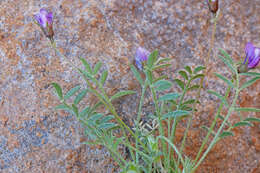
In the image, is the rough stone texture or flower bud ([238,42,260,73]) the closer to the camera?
flower bud ([238,42,260,73])

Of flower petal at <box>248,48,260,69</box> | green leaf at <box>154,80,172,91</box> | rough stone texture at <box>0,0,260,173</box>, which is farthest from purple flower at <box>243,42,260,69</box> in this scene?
rough stone texture at <box>0,0,260,173</box>

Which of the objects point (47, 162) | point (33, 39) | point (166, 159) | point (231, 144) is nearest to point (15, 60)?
point (33, 39)

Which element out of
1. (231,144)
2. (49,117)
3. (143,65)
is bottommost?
(231,144)

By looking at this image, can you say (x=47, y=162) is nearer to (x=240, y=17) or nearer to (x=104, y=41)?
(x=104, y=41)

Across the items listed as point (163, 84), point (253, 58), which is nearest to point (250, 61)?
point (253, 58)

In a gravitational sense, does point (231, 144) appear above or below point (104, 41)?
below

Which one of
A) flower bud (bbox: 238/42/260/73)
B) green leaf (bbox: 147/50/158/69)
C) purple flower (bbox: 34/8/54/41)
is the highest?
purple flower (bbox: 34/8/54/41)

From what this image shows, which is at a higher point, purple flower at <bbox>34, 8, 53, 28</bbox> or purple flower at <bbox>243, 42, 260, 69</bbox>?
purple flower at <bbox>34, 8, 53, 28</bbox>

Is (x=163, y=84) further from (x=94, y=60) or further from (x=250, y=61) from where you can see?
(x=94, y=60)

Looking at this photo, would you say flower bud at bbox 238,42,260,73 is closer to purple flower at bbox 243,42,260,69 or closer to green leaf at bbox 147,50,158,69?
purple flower at bbox 243,42,260,69
